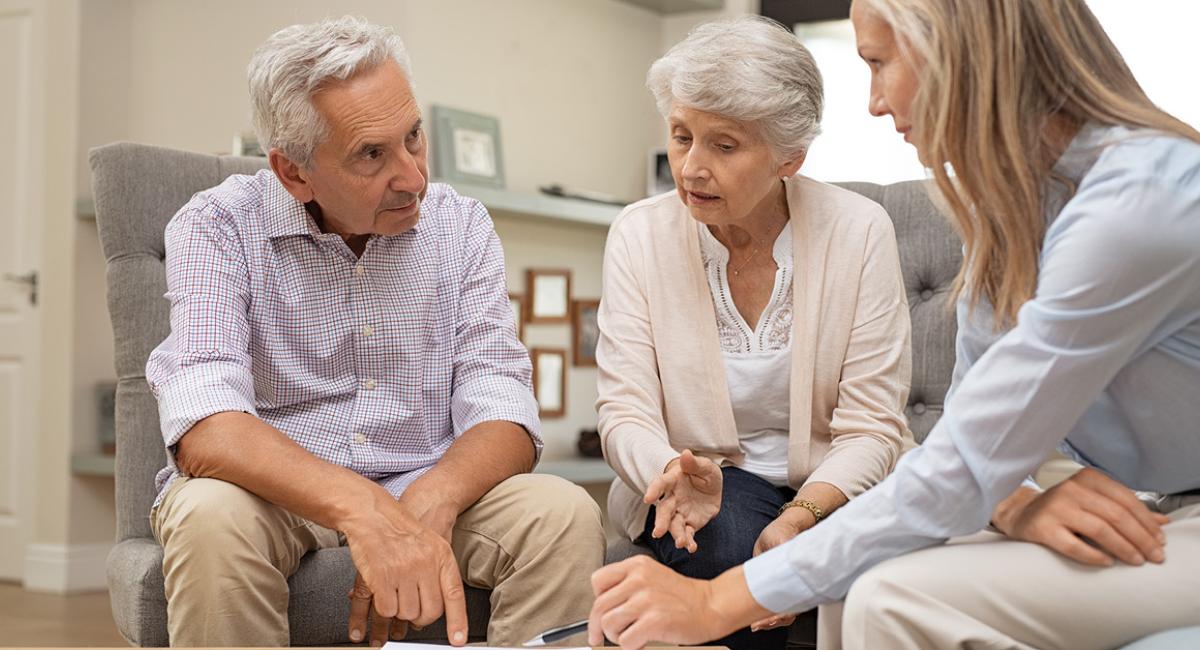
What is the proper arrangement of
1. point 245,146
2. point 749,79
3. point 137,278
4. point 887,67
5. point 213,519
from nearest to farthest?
1. point 887,67
2. point 213,519
3. point 749,79
4. point 137,278
5. point 245,146

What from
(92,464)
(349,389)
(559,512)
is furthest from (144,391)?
(92,464)

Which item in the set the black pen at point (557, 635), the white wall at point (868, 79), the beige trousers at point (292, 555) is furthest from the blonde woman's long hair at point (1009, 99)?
the white wall at point (868, 79)

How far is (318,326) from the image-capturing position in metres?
1.98

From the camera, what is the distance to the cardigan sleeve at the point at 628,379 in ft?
6.16

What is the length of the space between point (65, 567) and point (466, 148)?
199 centimetres

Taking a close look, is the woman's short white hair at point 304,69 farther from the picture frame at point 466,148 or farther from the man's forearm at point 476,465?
the picture frame at point 466,148

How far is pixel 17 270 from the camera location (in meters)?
4.77

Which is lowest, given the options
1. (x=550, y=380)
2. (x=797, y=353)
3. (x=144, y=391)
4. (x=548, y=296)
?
(x=550, y=380)

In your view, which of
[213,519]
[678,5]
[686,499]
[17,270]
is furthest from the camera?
[678,5]

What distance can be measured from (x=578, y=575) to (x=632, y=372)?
344mm

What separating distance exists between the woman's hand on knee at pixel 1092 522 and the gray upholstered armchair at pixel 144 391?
90cm

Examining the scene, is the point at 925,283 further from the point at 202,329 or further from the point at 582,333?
the point at 582,333

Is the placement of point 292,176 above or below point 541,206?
above

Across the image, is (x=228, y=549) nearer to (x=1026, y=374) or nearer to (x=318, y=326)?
(x=318, y=326)
